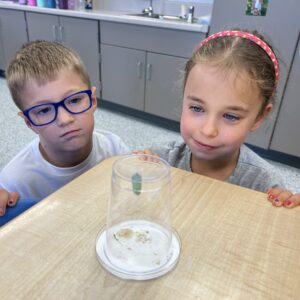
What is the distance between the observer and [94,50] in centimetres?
270

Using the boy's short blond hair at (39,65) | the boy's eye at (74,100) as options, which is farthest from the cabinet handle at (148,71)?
the boy's eye at (74,100)

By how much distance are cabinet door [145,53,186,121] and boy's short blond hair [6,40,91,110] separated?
1371mm

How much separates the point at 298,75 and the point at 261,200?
5.03 ft

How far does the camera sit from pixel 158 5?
2928mm

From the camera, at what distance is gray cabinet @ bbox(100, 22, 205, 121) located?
7.39 feet

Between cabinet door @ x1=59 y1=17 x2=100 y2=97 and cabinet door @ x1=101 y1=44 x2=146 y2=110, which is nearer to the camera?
cabinet door @ x1=101 y1=44 x2=146 y2=110

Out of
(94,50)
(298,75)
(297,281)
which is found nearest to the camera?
(297,281)

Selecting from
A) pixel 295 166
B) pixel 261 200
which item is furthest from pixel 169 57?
pixel 261 200

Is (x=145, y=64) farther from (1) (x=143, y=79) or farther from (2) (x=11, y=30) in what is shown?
(2) (x=11, y=30)

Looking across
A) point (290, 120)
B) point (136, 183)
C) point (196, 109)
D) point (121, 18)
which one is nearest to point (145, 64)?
point (121, 18)

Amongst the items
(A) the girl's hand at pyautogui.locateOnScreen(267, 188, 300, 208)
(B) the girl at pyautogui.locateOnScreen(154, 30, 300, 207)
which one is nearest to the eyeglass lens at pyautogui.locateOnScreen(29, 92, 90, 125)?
(B) the girl at pyautogui.locateOnScreen(154, 30, 300, 207)

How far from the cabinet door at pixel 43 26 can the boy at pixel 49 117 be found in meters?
2.05

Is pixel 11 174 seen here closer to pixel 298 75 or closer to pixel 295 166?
pixel 298 75

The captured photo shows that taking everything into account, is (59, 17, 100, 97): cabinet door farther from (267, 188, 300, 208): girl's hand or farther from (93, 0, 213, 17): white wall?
(267, 188, 300, 208): girl's hand
